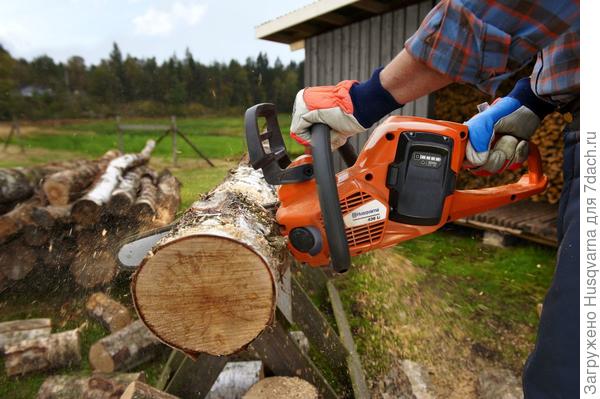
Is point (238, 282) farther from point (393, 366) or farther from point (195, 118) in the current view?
point (195, 118)

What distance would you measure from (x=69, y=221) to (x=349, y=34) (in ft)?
13.2

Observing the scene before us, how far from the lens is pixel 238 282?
1.34m

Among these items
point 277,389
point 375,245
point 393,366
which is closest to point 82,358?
point 277,389

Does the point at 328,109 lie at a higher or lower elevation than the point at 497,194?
higher

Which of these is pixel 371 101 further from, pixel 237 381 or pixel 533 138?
pixel 533 138

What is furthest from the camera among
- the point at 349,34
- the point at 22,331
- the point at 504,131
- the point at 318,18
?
the point at 349,34

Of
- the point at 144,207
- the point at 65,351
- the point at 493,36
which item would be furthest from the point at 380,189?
the point at 144,207

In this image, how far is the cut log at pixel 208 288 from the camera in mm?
1321

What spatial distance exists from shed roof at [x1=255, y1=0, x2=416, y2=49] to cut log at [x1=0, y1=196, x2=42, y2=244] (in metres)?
3.67

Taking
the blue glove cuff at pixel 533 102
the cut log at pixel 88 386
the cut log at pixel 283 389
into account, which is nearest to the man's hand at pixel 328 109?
the blue glove cuff at pixel 533 102

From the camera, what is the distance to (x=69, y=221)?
3.63 meters

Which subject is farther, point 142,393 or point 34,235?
point 34,235

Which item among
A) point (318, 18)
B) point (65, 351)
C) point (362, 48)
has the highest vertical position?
point (318, 18)

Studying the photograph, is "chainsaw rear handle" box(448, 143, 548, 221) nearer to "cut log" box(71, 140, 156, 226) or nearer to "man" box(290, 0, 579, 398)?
"man" box(290, 0, 579, 398)
